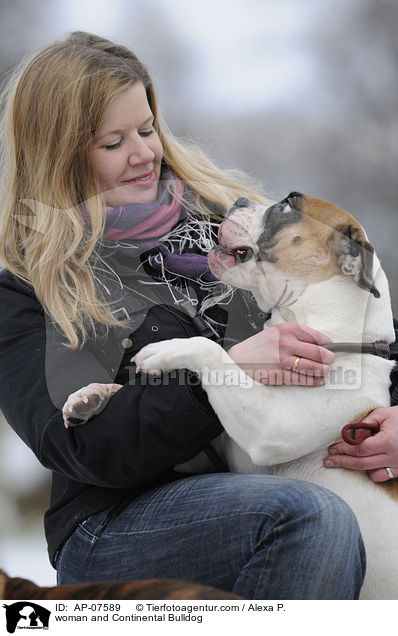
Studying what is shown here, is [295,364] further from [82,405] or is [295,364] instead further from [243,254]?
[82,405]

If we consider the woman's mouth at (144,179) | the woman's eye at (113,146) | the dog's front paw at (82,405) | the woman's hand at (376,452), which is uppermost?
the woman's eye at (113,146)

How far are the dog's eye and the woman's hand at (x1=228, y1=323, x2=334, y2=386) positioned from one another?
253mm

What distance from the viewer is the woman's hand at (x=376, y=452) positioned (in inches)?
52.4

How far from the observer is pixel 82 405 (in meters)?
1.29

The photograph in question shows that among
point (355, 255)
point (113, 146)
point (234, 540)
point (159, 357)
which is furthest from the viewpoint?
point (113, 146)

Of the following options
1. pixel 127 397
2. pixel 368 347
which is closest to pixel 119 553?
pixel 127 397

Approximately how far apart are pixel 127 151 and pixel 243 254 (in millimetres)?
416

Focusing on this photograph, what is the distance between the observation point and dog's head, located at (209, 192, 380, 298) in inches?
58.7

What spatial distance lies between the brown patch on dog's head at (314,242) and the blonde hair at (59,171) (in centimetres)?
45

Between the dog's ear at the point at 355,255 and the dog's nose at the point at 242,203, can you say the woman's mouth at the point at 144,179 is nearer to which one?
the dog's nose at the point at 242,203

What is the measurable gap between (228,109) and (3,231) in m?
0.85
